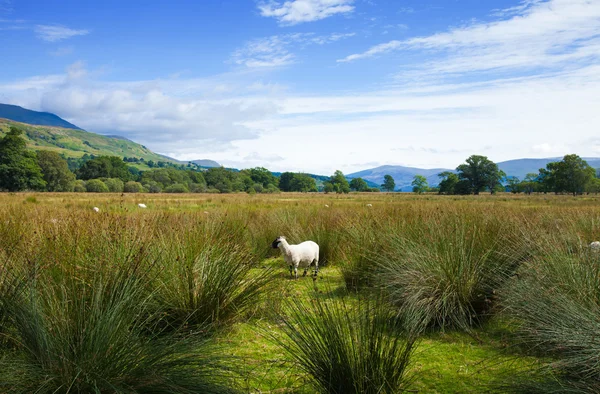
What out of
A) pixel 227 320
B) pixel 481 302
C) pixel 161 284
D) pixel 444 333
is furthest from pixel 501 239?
pixel 161 284

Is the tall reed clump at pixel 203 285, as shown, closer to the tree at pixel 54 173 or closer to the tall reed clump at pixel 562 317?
the tall reed clump at pixel 562 317

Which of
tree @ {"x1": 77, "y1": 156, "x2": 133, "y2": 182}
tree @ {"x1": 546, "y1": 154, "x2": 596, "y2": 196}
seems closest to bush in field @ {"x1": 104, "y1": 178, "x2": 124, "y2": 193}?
tree @ {"x1": 77, "y1": 156, "x2": 133, "y2": 182}

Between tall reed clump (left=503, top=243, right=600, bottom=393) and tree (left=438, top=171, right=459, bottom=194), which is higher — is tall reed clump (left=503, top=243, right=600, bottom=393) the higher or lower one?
the lower one

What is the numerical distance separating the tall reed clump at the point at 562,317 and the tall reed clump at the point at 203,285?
2710 mm

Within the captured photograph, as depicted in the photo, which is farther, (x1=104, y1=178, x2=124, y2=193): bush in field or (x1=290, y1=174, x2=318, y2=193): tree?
(x1=290, y1=174, x2=318, y2=193): tree

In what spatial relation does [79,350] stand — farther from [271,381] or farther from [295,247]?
[295,247]

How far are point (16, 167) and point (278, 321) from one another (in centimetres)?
6401

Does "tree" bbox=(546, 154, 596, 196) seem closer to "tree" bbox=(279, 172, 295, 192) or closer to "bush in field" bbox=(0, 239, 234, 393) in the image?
"tree" bbox=(279, 172, 295, 192)

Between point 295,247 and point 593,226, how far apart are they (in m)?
6.15

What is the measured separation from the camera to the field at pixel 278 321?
7.69 feet

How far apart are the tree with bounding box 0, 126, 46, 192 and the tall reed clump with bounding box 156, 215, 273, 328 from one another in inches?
2483

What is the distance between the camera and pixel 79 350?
2240mm

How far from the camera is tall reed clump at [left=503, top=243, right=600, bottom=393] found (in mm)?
2623

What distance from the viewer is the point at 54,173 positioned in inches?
2628
